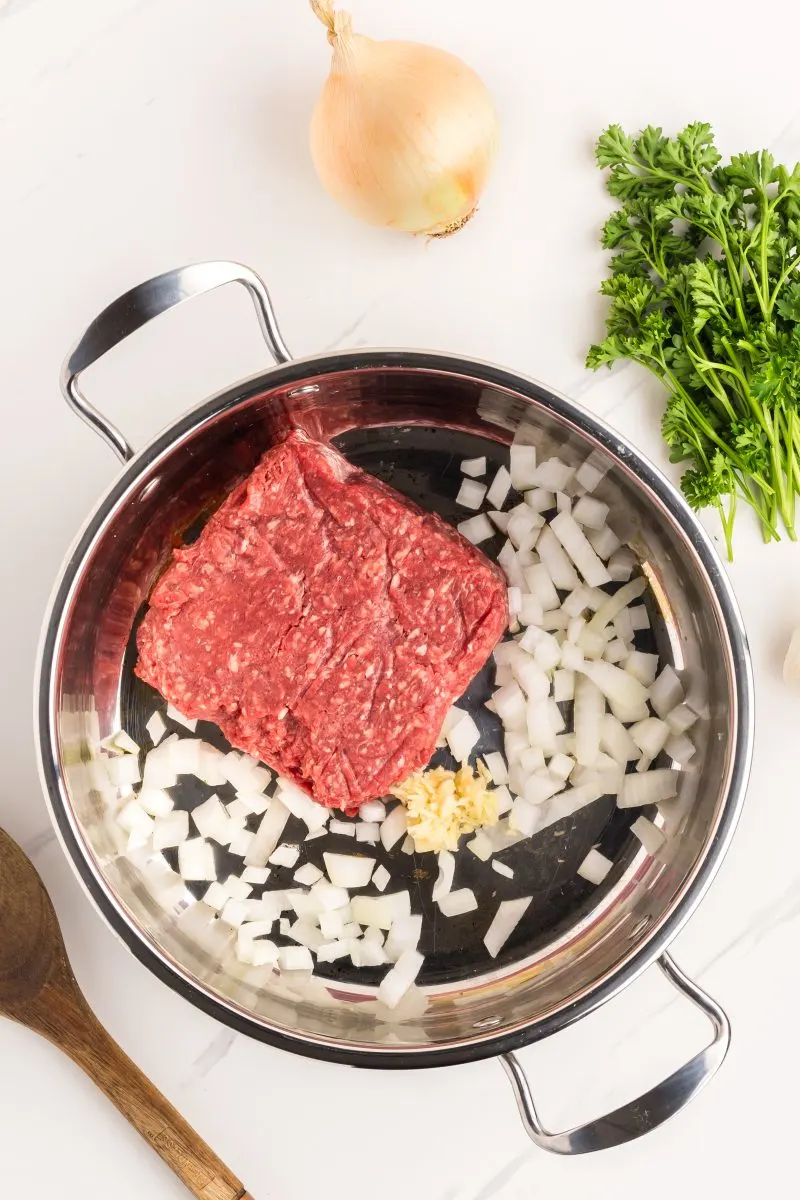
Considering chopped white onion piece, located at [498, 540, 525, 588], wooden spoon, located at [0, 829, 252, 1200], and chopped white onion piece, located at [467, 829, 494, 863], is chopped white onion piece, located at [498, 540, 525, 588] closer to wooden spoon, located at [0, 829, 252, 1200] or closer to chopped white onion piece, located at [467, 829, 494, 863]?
chopped white onion piece, located at [467, 829, 494, 863]

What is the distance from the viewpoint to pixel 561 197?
82.7 inches

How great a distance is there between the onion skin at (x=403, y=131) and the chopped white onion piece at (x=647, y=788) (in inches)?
52.9

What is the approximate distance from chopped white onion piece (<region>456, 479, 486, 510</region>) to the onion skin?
59cm

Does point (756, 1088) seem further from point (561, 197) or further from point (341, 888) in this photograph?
point (561, 197)

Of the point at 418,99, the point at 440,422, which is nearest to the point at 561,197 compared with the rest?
the point at 418,99

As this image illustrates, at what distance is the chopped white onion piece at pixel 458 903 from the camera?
2203mm

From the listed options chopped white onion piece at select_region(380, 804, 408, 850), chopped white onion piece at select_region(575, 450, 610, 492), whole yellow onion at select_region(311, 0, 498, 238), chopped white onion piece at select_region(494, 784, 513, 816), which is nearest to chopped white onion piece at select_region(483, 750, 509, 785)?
chopped white onion piece at select_region(494, 784, 513, 816)

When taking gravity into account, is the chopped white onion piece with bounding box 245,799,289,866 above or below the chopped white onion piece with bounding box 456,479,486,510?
below

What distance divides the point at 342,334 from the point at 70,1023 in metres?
1.70

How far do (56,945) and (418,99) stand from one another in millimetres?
2000

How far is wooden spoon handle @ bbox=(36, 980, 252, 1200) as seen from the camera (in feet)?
6.78

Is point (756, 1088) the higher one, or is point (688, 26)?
point (688, 26)

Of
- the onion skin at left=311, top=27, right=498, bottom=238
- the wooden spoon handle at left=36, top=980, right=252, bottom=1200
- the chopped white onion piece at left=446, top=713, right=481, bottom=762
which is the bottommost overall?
the wooden spoon handle at left=36, top=980, right=252, bottom=1200

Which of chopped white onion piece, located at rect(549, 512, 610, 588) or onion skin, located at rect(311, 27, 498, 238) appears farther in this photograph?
chopped white onion piece, located at rect(549, 512, 610, 588)
